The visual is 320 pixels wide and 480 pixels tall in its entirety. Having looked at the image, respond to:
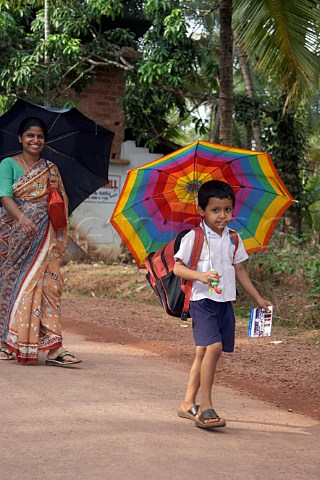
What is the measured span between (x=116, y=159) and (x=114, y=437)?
14105 mm

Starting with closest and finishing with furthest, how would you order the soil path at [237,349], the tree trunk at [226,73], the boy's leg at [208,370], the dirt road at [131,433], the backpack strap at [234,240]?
the dirt road at [131,433] < the boy's leg at [208,370] < the backpack strap at [234,240] < the soil path at [237,349] < the tree trunk at [226,73]

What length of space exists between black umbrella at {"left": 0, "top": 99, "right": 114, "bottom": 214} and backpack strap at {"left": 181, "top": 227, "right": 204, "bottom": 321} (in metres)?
2.67

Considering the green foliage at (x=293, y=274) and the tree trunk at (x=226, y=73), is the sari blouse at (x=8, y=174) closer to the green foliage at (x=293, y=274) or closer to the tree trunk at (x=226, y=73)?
the green foliage at (x=293, y=274)

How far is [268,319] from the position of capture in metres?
5.59

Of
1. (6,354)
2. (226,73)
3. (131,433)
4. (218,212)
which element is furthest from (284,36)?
(131,433)

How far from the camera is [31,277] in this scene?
759cm

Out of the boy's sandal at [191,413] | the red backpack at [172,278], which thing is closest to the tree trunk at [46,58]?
the red backpack at [172,278]

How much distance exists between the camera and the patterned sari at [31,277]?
752 centimetres

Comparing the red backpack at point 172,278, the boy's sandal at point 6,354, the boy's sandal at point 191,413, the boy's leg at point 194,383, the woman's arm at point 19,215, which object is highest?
the woman's arm at point 19,215

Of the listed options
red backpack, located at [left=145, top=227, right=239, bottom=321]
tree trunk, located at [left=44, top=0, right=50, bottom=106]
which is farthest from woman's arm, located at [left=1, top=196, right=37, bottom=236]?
tree trunk, located at [left=44, top=0, right=50, bottom=106]

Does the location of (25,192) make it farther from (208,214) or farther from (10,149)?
(208,214)

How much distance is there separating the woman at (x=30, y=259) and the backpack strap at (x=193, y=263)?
216cm

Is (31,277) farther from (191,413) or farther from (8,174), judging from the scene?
(191,413)

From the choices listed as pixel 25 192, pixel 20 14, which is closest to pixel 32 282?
pixel 25 192
